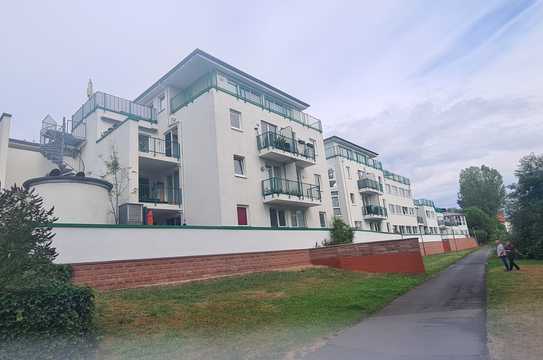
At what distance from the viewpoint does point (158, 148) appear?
2141cm

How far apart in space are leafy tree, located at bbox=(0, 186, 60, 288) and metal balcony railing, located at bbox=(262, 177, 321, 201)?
16.0 meters

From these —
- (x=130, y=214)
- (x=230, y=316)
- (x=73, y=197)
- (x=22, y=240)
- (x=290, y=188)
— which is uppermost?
(x=290, y=188)

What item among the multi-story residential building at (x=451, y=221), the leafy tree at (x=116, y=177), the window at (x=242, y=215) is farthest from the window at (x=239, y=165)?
the multi-story residential building at (x=451, y=221)

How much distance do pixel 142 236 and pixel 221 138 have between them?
30.2 feet

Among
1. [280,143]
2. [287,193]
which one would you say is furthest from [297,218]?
[280,143]

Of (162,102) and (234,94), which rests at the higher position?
(162,102)

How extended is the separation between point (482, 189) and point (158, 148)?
90782 millimetres

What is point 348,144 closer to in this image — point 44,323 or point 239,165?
point 239,165

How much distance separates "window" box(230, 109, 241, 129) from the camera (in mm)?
21266

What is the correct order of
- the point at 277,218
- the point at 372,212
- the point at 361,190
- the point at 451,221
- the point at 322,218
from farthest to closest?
the point at 451,221
the point at 361,190
the point at 372,212
the point at 322,218
the point at 277,218

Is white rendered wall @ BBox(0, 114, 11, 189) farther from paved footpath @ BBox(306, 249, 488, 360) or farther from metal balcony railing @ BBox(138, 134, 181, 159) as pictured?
paved footpath @ BBox(306, 249, 488, 360)

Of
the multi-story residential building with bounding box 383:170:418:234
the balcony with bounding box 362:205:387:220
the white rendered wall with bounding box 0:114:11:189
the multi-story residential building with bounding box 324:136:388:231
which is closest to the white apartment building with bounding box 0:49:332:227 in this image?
the white rendered wall with bounding box 0:114:11:189

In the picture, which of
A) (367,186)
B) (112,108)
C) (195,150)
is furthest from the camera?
(367,186)

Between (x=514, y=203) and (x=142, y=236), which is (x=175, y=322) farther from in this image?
(x=514, y=203)
